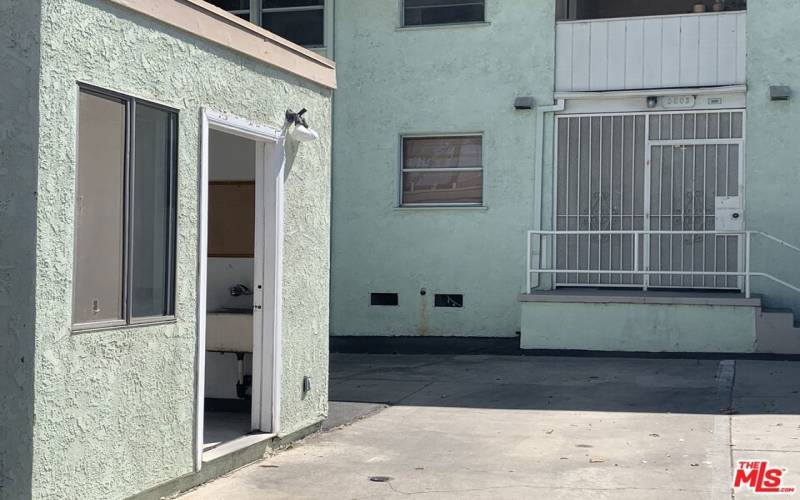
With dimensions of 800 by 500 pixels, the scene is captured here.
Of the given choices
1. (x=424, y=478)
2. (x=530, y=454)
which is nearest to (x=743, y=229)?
(x=530, y=454)

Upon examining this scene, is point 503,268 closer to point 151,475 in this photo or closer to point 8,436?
point 151,475

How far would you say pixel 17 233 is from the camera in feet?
18.5

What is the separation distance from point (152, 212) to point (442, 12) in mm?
10757

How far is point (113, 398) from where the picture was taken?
20.9 ft

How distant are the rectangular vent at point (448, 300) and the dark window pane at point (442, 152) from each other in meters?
1.94

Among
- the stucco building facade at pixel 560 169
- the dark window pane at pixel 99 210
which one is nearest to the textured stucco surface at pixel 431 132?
the stucco building facade at pixel 560 169

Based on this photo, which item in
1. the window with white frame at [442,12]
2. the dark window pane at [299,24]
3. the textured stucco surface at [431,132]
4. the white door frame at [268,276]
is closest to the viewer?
the white door frame at [268,276]

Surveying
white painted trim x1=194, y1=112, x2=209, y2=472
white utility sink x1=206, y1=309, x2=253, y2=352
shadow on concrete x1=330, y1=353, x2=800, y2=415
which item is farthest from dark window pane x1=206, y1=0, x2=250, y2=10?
white painted trim x1=194, y1=112, x2=209, y2=472

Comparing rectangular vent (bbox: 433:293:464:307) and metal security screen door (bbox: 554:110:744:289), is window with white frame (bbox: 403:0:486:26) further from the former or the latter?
rectangular vent (bbox: 433:293:464:307)

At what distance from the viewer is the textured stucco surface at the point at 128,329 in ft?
18.8

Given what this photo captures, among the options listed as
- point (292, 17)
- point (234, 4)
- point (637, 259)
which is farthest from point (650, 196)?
point (234, 4)

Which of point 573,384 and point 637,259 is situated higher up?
point 637,259

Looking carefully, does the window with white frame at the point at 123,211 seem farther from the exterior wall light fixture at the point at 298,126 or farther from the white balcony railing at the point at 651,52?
the white balcony railing at the point at 651,52

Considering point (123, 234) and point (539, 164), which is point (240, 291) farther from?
point (539, 164)
